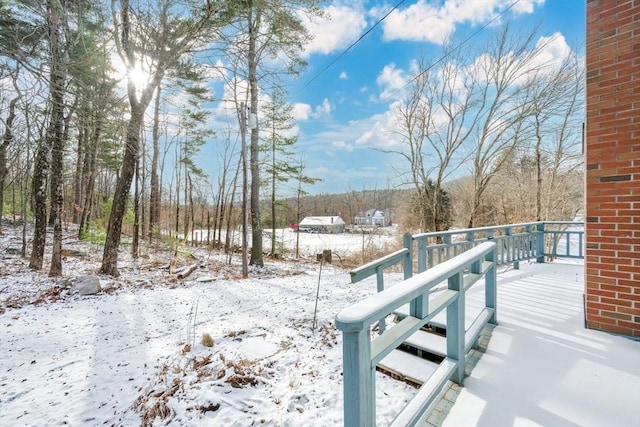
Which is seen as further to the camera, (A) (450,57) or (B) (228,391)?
(A) (450,57)

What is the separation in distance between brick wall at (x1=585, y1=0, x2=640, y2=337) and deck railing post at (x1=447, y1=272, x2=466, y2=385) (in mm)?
1891

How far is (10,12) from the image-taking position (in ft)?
12.5

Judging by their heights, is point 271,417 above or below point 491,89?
below

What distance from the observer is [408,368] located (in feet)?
8.39

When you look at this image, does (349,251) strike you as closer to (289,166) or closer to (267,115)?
(289,166)

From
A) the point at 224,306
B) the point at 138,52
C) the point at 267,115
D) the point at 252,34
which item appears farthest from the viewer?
the point at 267,115

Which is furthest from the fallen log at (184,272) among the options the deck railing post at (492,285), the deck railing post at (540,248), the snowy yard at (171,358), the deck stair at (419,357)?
the deck railing post at (540,248)

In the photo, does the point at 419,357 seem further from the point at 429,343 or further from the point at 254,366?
the point at 254,366

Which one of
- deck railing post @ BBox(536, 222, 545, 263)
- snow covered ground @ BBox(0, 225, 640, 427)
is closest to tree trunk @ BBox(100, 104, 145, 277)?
snow covered ground @ BBox(0, 225, 640, 427)

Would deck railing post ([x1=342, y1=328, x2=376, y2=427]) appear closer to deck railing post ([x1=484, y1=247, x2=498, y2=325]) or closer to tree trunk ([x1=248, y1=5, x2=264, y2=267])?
deck railing post ([x1=484, y1=247, x2=498, y2=325])

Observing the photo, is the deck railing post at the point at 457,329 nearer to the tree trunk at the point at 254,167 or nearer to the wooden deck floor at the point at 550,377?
the wooden deck floor at the point at 550,377

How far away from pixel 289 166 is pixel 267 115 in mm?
2706

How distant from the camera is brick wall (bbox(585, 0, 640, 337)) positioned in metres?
2.50

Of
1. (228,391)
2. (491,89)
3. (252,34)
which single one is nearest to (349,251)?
(491,89)
